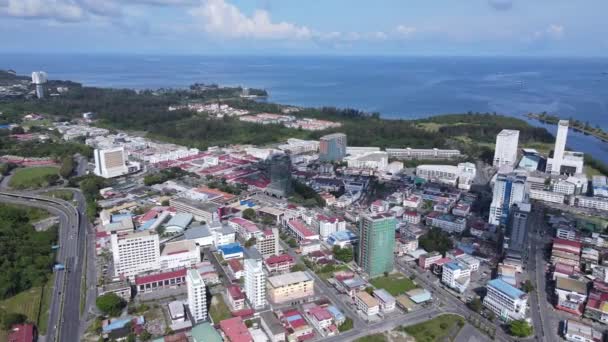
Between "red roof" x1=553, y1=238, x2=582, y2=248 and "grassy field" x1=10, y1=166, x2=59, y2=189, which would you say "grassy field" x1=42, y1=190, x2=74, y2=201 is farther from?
"red roof" x1=553, y1=238, x2=582, y2=248

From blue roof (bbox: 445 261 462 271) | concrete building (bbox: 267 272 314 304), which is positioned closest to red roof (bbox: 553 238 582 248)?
blue roof (bbox: 445 261 462 271)

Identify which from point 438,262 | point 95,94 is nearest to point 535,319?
point 438,262

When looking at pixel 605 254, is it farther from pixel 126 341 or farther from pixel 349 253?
pixel 126 341

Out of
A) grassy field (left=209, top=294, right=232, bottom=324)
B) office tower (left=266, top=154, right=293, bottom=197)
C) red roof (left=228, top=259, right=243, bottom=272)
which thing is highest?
office tower (left=266, top=154, right=293, bottom=197)

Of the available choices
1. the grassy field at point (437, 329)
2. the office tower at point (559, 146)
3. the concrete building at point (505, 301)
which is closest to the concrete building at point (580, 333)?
the concrete building at point (505, 301)

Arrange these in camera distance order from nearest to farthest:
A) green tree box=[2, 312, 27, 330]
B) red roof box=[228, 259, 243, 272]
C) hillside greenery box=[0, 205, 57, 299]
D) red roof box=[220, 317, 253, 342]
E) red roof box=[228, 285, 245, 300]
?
red roof box=[220, 317, 253, 342] → green tree box=[2, 312, 27, 330] → red roof box=[228, 285, 245, 300] → hillside greenery box=[0, 205, 57, 299] → red roof box=[228, 259, 243, 272]

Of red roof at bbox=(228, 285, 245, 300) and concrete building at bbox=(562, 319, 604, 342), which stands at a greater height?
red roof at bbox=(228, 285, 245, 300)

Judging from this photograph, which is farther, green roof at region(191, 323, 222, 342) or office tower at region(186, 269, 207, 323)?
office tower at region(186, 269, 207, 323)

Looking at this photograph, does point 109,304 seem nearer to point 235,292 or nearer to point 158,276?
point 158,276
